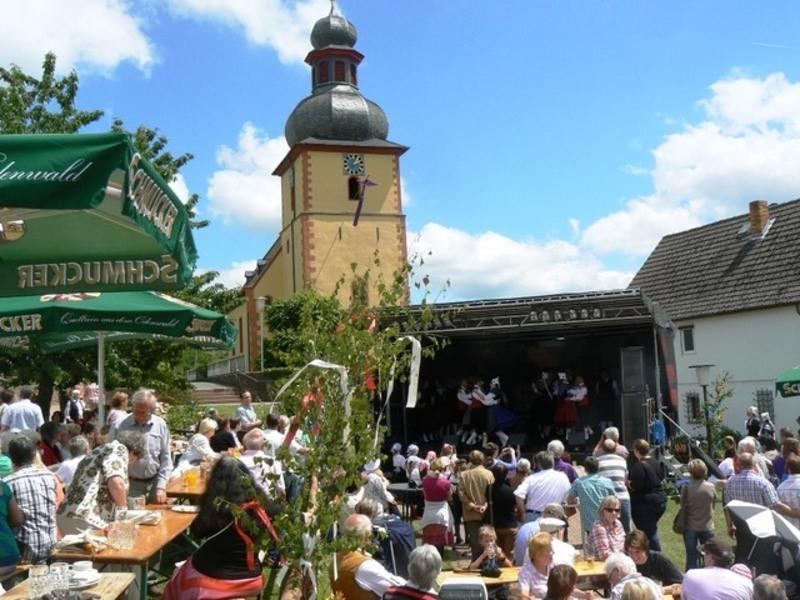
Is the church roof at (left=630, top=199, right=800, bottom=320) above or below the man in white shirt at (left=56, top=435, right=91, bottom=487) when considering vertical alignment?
above

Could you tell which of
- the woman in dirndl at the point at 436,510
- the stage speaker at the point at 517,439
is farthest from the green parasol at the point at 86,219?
the stage speaker at the point at 517,439

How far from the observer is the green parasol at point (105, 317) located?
707 cm

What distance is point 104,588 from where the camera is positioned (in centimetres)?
445

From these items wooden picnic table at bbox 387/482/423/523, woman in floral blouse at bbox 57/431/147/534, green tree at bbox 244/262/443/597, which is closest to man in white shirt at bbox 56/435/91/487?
woman in floral blouse at bbox 57/431/147/534

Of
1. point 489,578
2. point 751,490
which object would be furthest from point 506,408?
point 489,578

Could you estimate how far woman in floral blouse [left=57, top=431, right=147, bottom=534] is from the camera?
567cm

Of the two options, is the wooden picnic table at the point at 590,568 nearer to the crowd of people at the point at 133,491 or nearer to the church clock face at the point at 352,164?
the crowd of people at the point at 133,491

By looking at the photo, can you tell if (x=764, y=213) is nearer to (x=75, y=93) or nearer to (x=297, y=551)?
(x=75, y=93)

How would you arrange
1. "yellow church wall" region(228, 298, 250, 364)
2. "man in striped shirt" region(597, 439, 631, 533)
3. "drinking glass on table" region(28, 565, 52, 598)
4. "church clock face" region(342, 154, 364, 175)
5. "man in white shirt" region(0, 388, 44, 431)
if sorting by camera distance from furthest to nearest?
"yellow church wall" region(228, 298, 250, 364)
"church clock face" region(342, 154, 364, 175)
"man in white shirt" region(0, 388, 44, 431)
"man in striped shirt" region(597, 439, 631, 533)
"drinking glass on table" region(28, 565, 52, 598)

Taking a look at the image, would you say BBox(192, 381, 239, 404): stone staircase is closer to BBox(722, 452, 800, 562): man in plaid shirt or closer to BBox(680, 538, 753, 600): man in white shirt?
BBox(722, 452, 800, 562): man in plaid shirt

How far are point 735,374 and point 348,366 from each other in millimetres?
27466

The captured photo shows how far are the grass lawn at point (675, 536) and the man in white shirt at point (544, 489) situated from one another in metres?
2.03

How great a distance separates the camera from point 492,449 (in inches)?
445

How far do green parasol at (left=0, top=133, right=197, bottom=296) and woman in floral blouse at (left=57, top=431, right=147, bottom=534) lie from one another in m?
1.25
